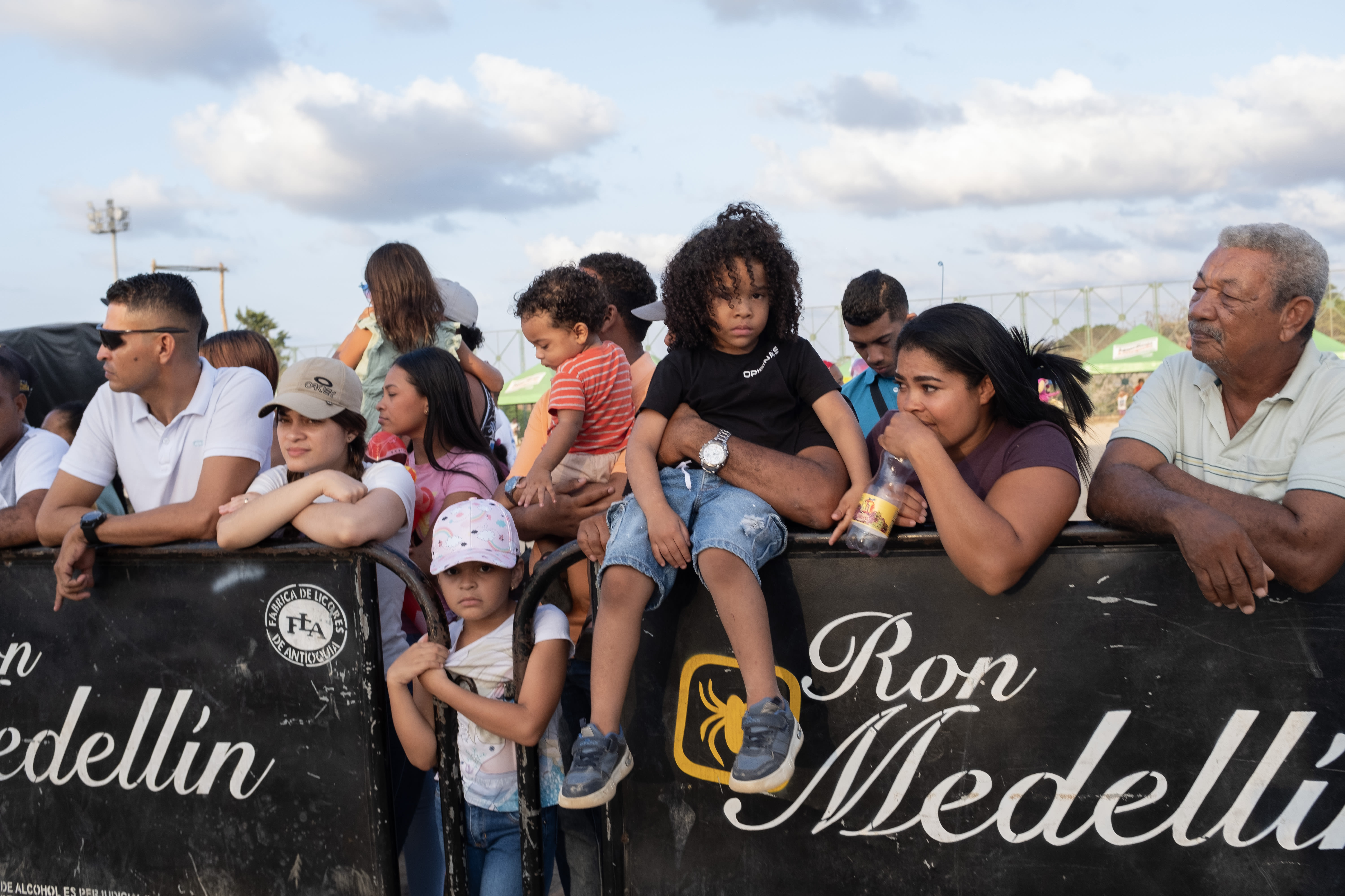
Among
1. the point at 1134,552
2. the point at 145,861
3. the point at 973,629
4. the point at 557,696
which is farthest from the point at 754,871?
the point at 145,861

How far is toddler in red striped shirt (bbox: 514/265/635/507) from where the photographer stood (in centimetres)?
391

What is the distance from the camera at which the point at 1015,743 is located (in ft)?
8.35

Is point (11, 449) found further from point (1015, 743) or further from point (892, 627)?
point (1015, 743)

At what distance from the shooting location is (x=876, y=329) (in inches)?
195

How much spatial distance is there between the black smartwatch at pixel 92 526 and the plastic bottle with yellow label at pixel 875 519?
2.43 meters

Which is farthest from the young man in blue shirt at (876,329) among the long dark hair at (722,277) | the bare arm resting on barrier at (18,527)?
the bare arm resting on barrier at (18,527)

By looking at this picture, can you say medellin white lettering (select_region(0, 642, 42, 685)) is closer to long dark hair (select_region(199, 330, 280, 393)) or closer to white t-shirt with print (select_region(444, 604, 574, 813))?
white t-shirt with print (select_region(444, 604, 574, 813))

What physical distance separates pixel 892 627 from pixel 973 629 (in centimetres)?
21

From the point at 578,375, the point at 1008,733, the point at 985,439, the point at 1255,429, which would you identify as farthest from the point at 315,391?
the point at 1255,429

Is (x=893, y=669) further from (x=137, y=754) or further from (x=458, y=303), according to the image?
(x=458, y=303)

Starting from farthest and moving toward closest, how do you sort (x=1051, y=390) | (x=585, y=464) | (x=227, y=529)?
(x=585, y=464) → (x=1051, y=390) → (x=227, y=529)

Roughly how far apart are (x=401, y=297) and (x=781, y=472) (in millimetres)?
2921

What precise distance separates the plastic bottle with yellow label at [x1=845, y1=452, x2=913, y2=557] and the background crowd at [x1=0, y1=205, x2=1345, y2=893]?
0.05 meters

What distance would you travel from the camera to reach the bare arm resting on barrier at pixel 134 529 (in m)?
3.14
